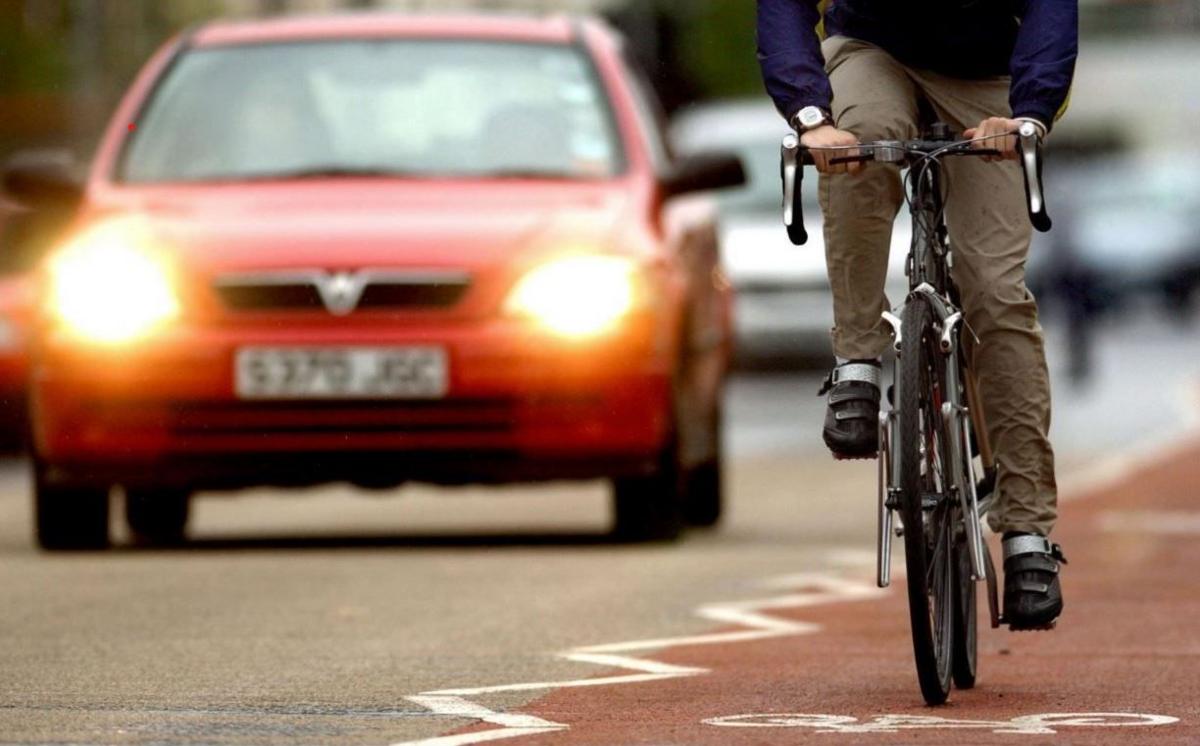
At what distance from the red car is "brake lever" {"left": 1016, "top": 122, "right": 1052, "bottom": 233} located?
4227mm

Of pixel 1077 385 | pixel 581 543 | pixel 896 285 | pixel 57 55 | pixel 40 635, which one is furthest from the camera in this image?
pixel 57 55

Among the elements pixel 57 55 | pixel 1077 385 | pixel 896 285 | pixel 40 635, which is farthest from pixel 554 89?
pixel 57 55

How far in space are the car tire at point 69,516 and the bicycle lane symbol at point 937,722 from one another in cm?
505

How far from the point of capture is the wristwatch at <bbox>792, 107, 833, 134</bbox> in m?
6.91

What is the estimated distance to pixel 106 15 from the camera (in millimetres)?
55656

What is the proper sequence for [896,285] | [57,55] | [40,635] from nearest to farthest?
[40,635], [896,285], [57,55]

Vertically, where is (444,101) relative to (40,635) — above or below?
above

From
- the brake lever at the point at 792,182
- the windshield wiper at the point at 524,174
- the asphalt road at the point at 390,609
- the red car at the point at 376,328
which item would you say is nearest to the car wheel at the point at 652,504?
the red car at the point at 376,328

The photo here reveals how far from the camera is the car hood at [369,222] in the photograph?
11.0m

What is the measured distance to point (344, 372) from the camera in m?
10.9

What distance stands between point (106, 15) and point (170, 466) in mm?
45491

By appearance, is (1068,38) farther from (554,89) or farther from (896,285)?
(896,285)

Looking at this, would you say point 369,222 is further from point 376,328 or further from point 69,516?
point 69,516

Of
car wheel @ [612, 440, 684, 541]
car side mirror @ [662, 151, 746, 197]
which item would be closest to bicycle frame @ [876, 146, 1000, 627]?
car wheel @ [612, 440, 684, 541]
